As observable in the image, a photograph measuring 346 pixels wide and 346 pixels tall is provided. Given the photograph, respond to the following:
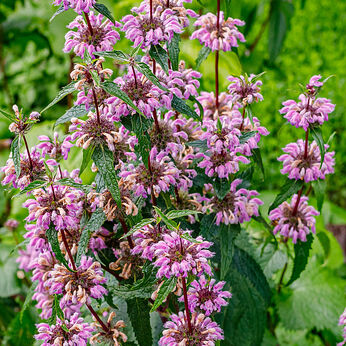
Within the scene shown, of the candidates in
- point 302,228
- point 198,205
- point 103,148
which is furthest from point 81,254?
point 302,228

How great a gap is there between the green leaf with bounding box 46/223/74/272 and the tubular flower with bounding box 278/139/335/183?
56 cm

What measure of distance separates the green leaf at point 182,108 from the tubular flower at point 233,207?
0.20m

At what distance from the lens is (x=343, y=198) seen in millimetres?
3020

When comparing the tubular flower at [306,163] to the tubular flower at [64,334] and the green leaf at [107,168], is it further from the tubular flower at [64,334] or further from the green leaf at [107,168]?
the tubular flower at [64,334]

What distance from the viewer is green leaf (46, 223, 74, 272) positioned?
88 cm

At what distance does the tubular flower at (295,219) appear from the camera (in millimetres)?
1215

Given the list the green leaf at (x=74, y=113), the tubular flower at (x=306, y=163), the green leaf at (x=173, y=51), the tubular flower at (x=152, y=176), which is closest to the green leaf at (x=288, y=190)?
the tubular flower at (x=306, y=163)

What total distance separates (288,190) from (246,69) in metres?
1.85

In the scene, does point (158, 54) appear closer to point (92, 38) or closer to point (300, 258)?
point (92, 38)

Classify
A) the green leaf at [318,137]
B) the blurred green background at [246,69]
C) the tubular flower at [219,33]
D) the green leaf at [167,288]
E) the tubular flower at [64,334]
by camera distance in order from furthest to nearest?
1. the blurred green background at [246,69]
2. the tubular flower at [219,33]
3. the green leaf at [318,137]
4. the tubular flower at [64,334]
5. the green leaf at [167,288]

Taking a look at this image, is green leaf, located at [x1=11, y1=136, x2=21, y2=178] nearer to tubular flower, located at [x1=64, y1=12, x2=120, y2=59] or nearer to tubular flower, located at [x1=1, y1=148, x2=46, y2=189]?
tubular flower, located at [x1=1, y1=148, x2=46, y2=189]

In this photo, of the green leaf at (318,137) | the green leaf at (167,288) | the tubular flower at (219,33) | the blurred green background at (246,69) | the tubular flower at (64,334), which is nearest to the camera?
the green leaf at (167,288)

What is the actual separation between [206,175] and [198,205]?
7 cm

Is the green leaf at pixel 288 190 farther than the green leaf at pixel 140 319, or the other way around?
the green leaf at pixel 288 190
